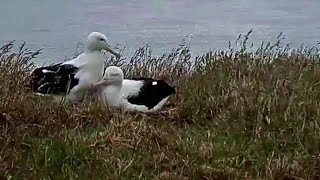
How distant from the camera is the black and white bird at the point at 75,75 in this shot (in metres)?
5.76

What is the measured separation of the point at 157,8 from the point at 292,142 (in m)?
12.2

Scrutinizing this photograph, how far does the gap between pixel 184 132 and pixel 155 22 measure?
30.9 ft

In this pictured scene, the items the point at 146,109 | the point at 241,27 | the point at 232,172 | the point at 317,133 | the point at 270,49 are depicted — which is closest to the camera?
the point at 232,172

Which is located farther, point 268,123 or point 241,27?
point 241,27

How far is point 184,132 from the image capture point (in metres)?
4.68

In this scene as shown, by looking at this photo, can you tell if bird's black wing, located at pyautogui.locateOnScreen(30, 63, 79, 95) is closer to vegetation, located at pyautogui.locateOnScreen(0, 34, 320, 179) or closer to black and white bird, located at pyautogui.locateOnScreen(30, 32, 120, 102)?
black and white bird, located at pyautogui.locateOnScreen(30, 32, 120, 102)

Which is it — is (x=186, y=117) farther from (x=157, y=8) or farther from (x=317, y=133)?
(x=157, y=8)

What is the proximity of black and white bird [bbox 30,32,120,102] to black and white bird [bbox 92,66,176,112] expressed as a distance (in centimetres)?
13

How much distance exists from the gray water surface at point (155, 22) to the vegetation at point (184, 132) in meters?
4.87

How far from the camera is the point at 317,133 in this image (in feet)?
14.2

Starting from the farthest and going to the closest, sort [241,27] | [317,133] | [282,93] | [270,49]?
[241,27] < [270,49] < [282,93] < [317,133]

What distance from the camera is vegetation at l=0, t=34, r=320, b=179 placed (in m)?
3.95

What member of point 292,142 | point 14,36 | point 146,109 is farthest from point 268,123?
point 14,36

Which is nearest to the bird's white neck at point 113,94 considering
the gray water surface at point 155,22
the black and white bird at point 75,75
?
the black and white bird at point 75,75
